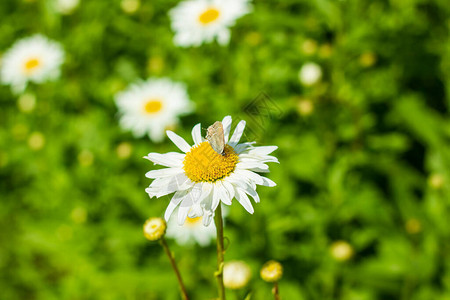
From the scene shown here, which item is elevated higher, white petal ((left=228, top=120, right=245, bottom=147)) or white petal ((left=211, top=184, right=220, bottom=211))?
white petal ((left=228, top=120, right=245, bottom=147))

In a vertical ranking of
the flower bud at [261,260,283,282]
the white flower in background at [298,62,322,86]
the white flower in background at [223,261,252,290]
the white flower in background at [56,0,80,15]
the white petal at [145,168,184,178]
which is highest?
the white flower in background at [56,0,80,15]

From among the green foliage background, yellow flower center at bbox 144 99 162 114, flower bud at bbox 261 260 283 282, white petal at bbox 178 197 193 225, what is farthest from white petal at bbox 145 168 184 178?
yellow flower center at bbox 144 99 162 114

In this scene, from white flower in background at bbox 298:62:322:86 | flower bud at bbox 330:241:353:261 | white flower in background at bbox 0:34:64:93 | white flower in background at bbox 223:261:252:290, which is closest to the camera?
white flower in background at bbox 223:261:252:290

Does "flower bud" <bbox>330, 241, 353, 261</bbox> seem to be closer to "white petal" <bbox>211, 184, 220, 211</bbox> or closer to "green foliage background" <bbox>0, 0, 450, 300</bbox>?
"green foliage background" <bbox>0, 0, 450, 300</bbox>

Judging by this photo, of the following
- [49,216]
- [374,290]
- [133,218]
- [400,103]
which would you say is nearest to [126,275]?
[133,218]

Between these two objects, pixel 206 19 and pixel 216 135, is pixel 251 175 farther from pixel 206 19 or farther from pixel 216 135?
pixel 206 19

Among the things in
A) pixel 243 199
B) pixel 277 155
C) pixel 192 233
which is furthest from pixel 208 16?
pixel 243 199
